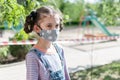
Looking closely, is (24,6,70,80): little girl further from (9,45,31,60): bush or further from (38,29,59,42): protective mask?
(9,45,31,60): bush

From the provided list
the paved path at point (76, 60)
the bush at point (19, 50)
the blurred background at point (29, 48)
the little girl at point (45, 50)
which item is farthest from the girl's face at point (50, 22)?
the bush at point (19, 50)

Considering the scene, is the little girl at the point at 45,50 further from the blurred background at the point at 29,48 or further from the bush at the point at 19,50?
the bush at the point at 19,50

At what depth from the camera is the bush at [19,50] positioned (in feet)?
34.5

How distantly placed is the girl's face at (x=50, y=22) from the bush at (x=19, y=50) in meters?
7.74

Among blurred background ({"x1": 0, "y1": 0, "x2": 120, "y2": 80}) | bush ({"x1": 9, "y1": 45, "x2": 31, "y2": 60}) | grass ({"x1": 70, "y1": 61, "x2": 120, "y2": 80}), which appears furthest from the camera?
bush ({"x1": 9, "y1": 45, "x2": 31, "y2": 60})

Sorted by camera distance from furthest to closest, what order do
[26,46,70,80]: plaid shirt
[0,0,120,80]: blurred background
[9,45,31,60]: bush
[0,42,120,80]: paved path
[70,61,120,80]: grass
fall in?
[9,45,31,60]: bush < [0,42,120,80]: paved path < [70,61,120,80]: grass < [0,0,120,80]: blurred background < [26,46,70,80]: plaid shirt

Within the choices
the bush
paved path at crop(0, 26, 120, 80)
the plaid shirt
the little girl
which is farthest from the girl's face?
the bush

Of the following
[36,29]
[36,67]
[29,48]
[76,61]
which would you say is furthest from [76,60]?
[36,67]

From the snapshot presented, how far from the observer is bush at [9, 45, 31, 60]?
34.5 feet

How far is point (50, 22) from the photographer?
2.75 meters

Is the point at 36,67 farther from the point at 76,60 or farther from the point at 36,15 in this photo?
the point at 76,60

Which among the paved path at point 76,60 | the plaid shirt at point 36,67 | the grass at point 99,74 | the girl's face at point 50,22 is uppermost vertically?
the girl's face at point 50,22

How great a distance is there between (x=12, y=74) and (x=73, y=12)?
22.8m

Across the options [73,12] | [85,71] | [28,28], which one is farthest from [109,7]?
[28,28]
